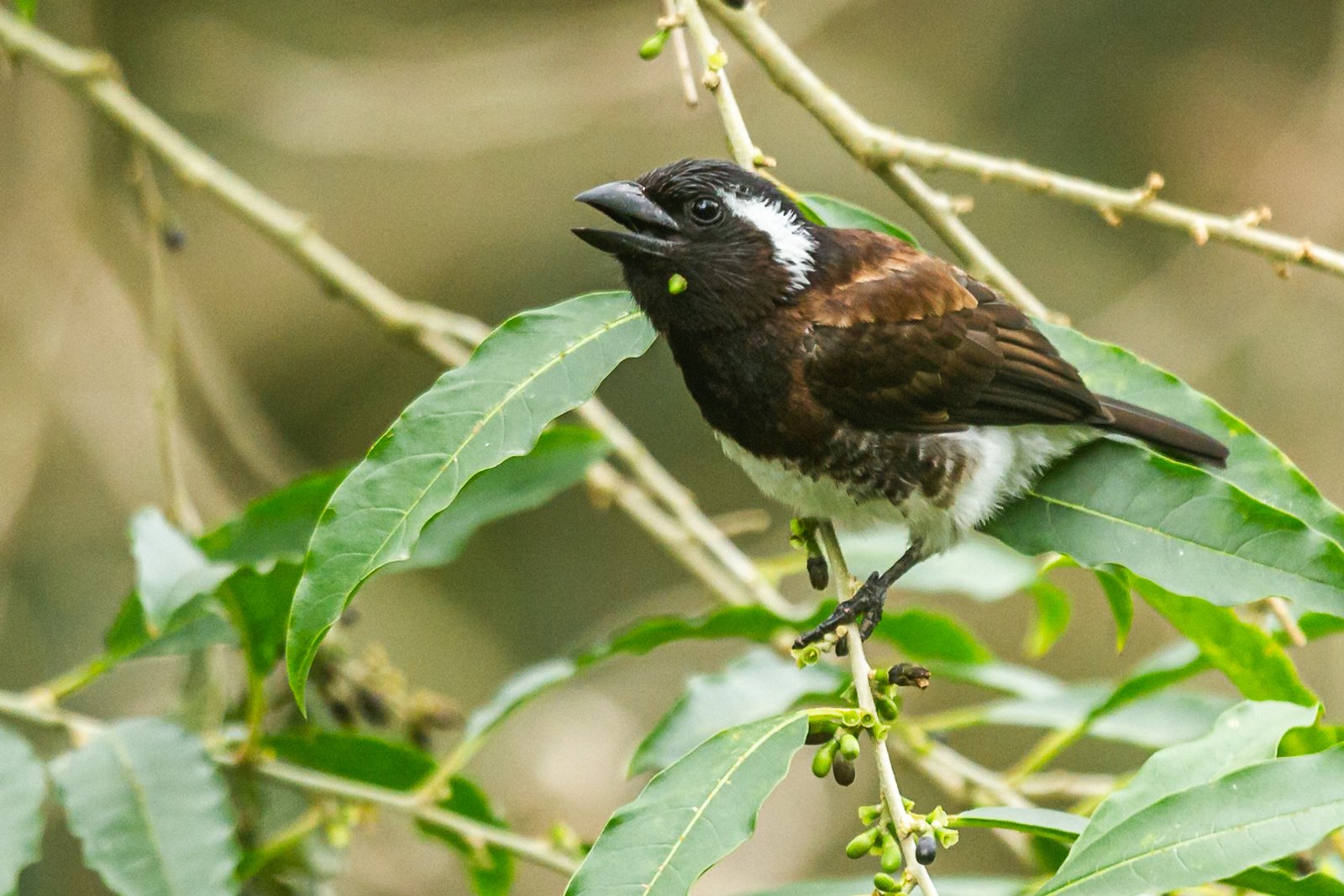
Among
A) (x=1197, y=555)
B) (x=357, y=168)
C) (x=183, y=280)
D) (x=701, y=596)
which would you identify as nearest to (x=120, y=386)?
(x=183, y=280)

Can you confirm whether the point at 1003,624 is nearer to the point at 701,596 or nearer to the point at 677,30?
the point at 701,596

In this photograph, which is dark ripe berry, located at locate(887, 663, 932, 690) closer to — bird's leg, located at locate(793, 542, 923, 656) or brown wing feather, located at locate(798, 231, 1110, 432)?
bird's leg, located at locate(793, 542, 923, 656)

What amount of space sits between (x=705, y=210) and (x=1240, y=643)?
3.61ft

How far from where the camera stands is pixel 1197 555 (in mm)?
2031

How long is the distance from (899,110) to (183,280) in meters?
4.16

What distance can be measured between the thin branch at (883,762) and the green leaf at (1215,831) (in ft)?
0.58

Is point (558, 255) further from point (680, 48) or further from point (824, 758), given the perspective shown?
point (824, 758)

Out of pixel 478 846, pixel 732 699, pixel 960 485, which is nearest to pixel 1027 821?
pixel 960 485

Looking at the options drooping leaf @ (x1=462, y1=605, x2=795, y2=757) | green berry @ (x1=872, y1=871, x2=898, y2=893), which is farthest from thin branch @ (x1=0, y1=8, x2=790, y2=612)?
green berry @ (x1=872, y1=871, x2=898, y2=893)

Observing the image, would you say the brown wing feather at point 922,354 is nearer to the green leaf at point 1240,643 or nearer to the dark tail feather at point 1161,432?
the dark tail feather at point 1161,432

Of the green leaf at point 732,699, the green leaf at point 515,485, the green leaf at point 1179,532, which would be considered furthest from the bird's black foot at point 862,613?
the green leaf at point 515,485

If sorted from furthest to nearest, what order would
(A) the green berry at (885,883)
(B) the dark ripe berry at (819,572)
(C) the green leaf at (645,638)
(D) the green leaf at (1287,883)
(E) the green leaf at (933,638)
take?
(E) the green leaf at (933,638) < (C) the green leaf at (645,638) < (B) the dark ripe berry at (819,572) < (D) the green leaf at (1287,883) < (A) the green berry at (885,883)

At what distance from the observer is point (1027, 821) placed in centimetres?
180

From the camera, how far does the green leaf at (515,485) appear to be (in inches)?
106
